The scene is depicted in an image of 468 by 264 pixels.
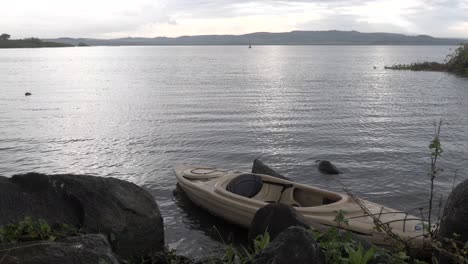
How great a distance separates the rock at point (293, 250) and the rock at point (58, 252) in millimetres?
1880

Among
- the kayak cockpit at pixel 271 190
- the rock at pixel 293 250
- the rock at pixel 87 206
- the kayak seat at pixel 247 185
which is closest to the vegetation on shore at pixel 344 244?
the rock at pixel 293 250

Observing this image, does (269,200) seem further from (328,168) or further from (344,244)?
(344,244)

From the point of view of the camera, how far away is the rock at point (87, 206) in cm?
809

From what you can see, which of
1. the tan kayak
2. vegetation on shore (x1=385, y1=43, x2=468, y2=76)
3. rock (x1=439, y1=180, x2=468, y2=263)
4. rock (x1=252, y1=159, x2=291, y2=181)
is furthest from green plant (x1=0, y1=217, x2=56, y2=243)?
vegetation on shore (x1=385, y1=43, x2=468, y2=76)

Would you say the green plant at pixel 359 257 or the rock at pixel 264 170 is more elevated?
the green plant at pixel 359 257

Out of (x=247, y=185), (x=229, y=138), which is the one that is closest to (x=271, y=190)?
(x=247, y=185)

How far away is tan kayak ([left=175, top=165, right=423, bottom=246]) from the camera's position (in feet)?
33.5

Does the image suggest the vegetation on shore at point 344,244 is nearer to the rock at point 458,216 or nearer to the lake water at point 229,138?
the rock at point 458,216

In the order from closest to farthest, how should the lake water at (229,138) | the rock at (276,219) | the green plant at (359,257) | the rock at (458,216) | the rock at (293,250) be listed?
the rock at (293,250)
the green plant at (359,257)
the rock at (458,216)
the rock at (276,219)
the lake water at (229,138)

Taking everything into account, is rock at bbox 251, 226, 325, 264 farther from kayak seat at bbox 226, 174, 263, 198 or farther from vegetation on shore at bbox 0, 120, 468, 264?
kayak seat at bbox 226, 174, 263, 198

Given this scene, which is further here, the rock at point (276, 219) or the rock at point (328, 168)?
the rock at point (328, 168)

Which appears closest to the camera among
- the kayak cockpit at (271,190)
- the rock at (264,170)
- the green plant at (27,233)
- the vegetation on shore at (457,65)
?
the green plant at (27,233)

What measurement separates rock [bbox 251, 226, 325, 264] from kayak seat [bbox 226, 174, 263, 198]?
7.18 m

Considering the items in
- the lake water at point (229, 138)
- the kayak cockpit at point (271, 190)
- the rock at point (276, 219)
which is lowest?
the lake water at point (229, 138)
